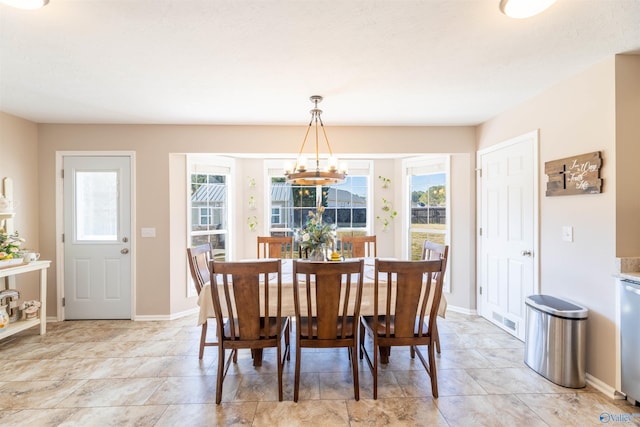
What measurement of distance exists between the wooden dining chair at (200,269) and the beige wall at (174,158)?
110 centimetres

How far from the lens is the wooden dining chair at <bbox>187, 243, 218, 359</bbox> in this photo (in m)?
2.58

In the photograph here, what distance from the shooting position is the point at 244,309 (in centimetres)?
207

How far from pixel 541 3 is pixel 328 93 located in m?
1.65

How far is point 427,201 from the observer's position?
4328 mm

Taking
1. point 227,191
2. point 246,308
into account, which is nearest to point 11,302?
point 227,191

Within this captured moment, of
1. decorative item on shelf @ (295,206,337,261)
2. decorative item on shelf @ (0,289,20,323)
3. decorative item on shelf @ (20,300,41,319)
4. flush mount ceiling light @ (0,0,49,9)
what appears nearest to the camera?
flush mount ceiling light @ (0,0,49,9)

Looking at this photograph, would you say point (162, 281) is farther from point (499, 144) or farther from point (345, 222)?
point (499, 144)

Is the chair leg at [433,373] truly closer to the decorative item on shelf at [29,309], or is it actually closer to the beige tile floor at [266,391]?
the beige tile floor at [266,391]

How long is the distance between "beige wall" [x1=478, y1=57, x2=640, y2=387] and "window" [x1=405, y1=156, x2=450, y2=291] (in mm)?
1358

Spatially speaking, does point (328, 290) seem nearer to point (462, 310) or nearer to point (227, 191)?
point (462, 310)

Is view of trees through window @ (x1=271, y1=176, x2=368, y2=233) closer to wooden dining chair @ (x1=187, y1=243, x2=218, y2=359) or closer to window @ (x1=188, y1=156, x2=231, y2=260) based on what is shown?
window @ (x1=188, y1=156, x2=231, y2=260)

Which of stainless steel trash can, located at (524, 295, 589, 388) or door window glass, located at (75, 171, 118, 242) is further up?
door window glass, located at (75, 171, 118, 242)

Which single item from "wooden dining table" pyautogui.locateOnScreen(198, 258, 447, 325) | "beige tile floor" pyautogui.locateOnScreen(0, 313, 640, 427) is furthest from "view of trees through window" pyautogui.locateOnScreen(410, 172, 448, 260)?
"wooden dining table" pyautogui.locateOnScreen(198, 258, 447, 325)

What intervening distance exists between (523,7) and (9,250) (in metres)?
4.70
